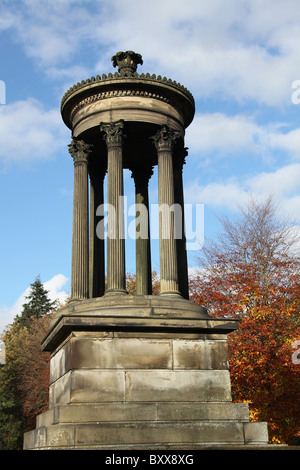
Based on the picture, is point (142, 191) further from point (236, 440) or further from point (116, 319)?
point (236, 440)

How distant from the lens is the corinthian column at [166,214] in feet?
50.4

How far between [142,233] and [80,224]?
2890 mm

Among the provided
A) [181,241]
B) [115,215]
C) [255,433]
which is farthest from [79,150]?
[255,433]

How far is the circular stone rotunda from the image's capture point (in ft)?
40.6

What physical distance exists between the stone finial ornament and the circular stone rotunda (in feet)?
0.13

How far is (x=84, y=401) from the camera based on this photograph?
1266 centimetres

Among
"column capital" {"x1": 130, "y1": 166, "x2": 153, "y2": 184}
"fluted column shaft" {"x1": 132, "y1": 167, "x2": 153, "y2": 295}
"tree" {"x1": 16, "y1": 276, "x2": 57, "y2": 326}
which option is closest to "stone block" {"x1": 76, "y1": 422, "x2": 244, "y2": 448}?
"fluted column shaft" {"x1": 132, "y1": 167, "x2": 153, "y2": 295}

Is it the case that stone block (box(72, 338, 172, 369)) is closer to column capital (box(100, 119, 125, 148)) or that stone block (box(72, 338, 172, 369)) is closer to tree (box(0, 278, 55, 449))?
column capital (box(100, 119, 125, 148))

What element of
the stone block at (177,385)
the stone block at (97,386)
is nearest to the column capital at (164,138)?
the stone block at (177,385)

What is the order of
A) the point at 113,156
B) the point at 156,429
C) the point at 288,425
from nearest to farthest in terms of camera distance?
the point at 156,429 < the point at 113,156 < the point at 288,425

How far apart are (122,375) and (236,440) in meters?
3.13

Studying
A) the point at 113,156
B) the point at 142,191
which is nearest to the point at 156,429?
the point at 113,156
